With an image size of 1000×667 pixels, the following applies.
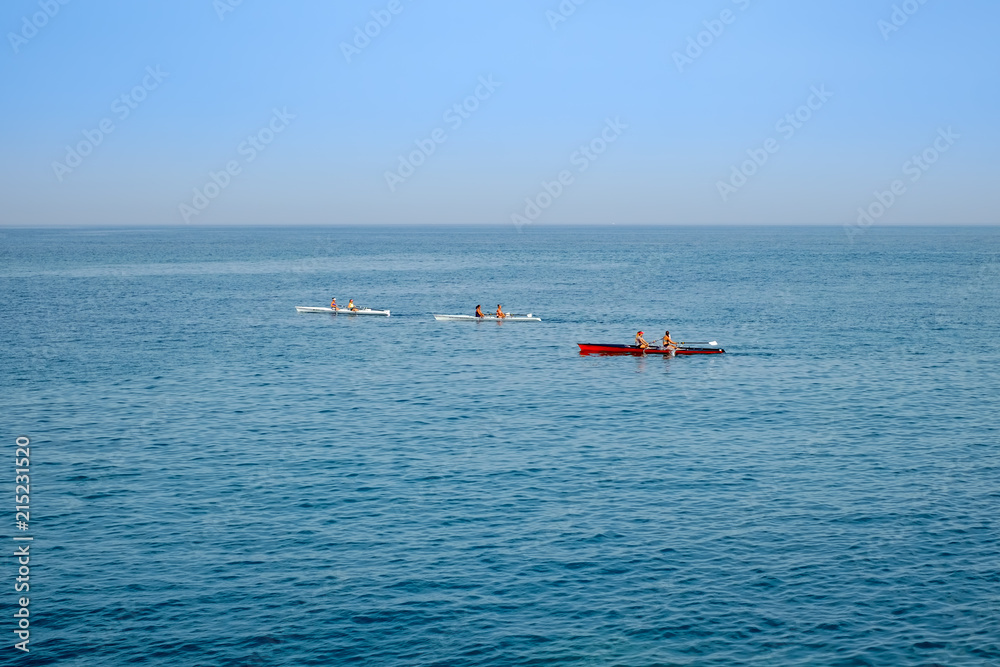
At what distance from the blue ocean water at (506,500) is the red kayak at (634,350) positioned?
3.12 feet

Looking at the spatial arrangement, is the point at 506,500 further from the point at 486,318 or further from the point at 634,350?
the point at 486,318

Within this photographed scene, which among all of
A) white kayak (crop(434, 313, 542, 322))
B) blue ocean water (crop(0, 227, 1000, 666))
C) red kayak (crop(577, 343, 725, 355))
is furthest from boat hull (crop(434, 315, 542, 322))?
red kayak (crop(577, 343, 725, 355))

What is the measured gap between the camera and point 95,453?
42.9m

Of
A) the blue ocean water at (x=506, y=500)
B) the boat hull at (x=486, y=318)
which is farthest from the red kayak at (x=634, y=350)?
the boat hull at (x=486, y=318)

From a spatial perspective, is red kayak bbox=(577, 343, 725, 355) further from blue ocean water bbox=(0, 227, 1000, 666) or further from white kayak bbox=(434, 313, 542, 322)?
white kayak bbox=(434, 313, 542, 322)

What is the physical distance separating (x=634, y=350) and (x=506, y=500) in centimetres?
3633

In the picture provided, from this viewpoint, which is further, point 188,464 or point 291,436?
A: point 291,436

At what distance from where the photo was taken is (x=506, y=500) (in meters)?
36.7

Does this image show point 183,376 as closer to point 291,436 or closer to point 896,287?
point 291,436

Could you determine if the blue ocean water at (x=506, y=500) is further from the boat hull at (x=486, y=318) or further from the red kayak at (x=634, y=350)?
the boat hull at (x=486, y=318)

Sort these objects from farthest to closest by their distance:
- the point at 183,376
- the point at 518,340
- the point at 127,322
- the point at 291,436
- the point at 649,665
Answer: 1. the point at 127,322
2. the point at 518,340
3. the point at 183,376
4. the point at 291,436
5. the point at 649,665

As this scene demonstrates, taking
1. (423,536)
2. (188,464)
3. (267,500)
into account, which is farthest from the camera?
(188,464)

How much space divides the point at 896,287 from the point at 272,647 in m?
125

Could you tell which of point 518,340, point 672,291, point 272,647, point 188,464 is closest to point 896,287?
point 672,291
